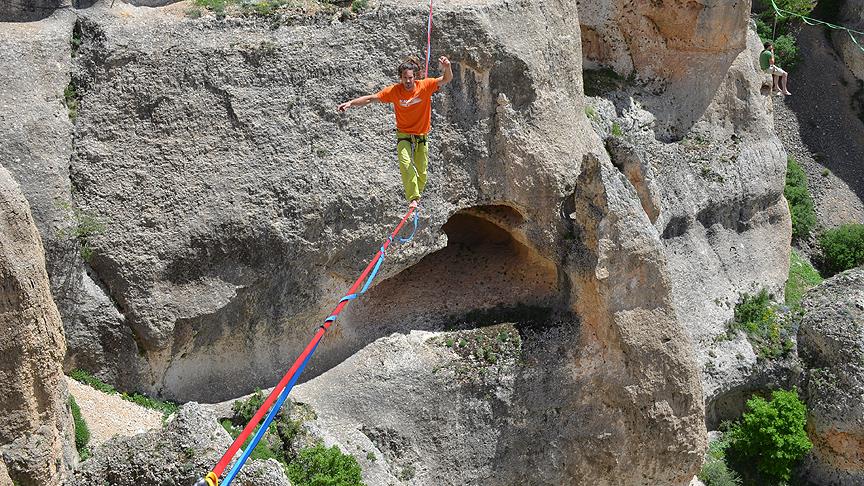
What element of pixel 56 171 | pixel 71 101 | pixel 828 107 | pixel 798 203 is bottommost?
→ pixel 798 203

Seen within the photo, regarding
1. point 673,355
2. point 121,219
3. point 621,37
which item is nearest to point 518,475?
point 673,355

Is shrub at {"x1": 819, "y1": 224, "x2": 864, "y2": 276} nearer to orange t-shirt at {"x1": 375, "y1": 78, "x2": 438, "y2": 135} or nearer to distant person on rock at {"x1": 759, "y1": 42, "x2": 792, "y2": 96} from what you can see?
distant person on rock at {"x1": 759, "y1": 42, "x2": 792, "y2": 96}

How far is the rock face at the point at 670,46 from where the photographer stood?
Answer: 28484 millimetres

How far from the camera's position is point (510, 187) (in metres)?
22.9

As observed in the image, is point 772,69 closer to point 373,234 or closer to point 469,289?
point 469,289

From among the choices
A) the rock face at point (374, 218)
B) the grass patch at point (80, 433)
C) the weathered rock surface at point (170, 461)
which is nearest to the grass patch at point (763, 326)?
the rock face at point (374, 218)

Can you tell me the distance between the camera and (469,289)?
79.3ft

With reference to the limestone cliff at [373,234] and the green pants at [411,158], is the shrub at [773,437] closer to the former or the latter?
the limestone cliff at [373,234]

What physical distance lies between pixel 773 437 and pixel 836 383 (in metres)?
2.00

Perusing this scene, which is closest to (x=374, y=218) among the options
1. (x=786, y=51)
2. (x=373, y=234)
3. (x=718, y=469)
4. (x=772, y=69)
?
(x=373, y=234)

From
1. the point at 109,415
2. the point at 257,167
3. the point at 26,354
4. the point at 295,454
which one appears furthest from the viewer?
the point at 257,167

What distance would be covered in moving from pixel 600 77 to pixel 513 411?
31.5ft

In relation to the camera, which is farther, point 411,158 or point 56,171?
point 56,171

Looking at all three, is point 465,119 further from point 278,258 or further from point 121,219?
point 121,219
